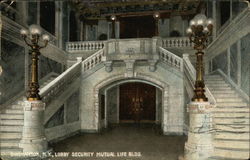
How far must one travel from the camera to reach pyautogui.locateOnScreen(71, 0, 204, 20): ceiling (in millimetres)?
13797

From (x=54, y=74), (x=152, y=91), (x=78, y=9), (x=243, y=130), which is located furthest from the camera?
(x=152, y=91)

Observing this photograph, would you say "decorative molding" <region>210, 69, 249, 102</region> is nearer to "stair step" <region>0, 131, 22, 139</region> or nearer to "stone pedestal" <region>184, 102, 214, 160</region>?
"stone pedestal" <region>184, 102, 214, 160</region>

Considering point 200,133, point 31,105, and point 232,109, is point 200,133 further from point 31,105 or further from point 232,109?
point 31,105

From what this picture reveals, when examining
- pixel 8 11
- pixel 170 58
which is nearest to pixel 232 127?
pixel 170 58

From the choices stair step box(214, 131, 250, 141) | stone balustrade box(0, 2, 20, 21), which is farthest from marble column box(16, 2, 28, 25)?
stair step box(214, 131, 250, 141)

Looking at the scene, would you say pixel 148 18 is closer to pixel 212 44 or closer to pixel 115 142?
pixel 212 44

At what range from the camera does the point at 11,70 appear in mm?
8461

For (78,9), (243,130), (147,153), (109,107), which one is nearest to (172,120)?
(147,153)

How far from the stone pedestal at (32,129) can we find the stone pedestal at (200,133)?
4425 millimetres

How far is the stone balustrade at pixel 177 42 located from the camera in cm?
1211

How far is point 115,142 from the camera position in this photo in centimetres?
869

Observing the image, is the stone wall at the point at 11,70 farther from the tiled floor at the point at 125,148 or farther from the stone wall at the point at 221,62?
the stone wall at the point at 221,62

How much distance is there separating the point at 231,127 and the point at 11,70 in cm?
826

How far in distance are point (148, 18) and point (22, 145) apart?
1262 cm
